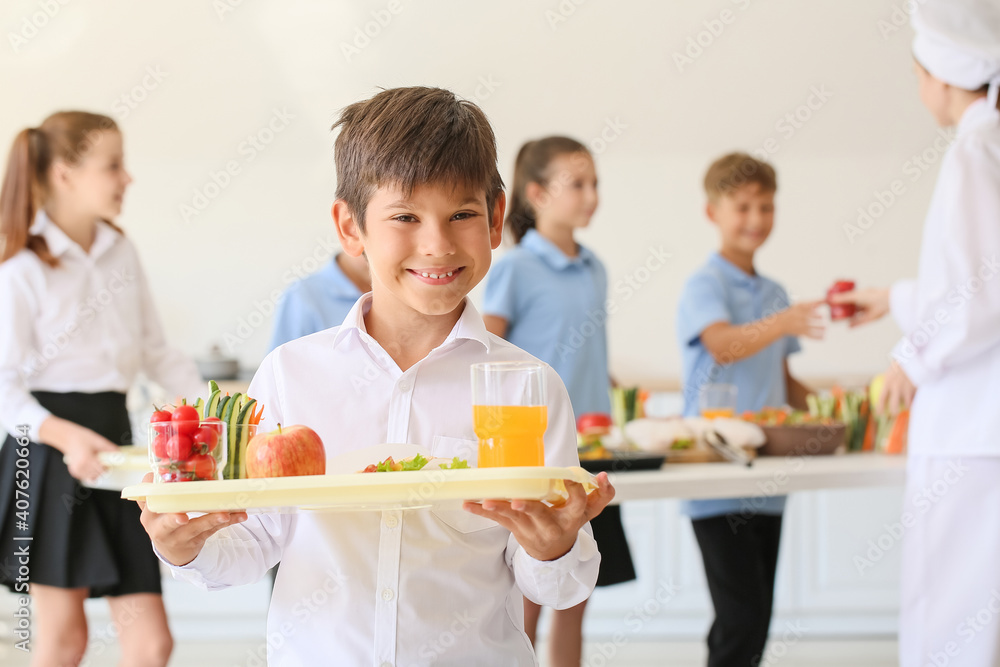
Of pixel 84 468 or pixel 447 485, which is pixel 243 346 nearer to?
pixel 84 468

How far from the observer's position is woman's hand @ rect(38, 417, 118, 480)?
2068mm

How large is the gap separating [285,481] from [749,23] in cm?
403

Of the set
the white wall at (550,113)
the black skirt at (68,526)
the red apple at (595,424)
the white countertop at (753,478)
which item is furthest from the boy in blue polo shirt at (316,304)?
the white wall at (550,113)

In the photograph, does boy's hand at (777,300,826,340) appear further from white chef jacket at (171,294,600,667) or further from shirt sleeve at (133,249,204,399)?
shirt sleeve at (133,249,204,399)

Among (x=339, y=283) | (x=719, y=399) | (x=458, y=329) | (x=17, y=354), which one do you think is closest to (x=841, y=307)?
(x=719, y=399)

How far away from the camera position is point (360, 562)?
1144 millimetres

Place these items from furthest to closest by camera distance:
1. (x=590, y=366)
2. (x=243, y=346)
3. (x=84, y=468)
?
(x=243, y=346)
(x=590, y=366)
(x=84, y=468)

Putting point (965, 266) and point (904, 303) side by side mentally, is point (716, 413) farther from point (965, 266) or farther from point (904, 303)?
point (965, 266)

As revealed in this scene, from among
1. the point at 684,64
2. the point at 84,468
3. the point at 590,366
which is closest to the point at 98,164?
the point at 84,468

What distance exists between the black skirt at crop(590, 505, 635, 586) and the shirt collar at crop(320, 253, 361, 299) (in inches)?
32.7

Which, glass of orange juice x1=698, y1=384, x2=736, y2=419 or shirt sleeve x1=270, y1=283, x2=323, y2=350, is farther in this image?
glass of orange juice x1=698, y1=384, x2=736, y2=419

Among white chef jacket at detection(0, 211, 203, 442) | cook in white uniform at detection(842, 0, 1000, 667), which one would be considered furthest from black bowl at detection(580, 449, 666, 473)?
white chef jacket at detection(0, 211, 203, 442)

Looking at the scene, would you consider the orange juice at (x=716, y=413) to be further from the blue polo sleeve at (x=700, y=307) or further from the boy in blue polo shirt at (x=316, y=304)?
the boy in blue polo shirt at (x=316, y=304)

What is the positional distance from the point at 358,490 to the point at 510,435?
190 millimetres
